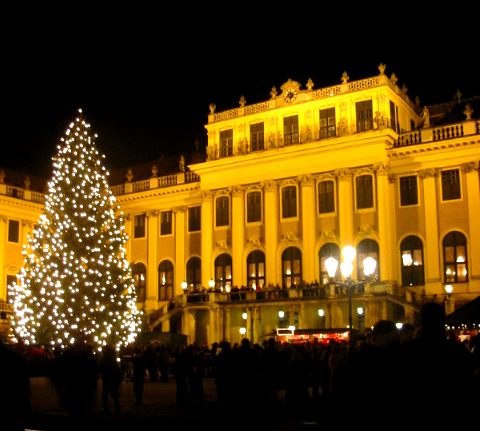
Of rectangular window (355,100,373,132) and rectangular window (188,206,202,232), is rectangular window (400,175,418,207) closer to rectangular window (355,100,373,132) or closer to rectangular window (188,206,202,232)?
rectangular window (355,100,373,132)

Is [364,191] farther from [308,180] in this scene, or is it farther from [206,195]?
[206,195]

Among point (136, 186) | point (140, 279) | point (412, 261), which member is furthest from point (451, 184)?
point (140, 279)

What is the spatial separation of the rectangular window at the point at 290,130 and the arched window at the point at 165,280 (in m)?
12.9

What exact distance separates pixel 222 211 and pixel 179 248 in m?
4.92

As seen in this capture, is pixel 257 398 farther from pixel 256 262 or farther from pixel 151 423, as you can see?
pixel 256 262

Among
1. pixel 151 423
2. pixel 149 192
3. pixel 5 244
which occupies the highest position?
pixel 149 192

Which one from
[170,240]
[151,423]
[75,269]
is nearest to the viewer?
[151,423]

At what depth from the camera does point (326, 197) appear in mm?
46594

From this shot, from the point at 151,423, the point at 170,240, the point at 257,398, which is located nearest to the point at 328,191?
the point at 170,240

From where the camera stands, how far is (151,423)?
55.9ft

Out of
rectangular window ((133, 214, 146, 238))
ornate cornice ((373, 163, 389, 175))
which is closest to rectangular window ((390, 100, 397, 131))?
ornate cornice ((373, 163, 389, 175))

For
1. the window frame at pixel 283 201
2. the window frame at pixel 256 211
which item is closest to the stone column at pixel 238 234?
the window frame at pixel 256 211

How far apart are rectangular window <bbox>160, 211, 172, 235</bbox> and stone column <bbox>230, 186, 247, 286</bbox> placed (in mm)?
6860

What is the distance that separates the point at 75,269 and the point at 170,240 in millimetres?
20185
